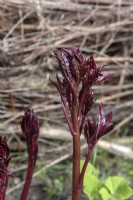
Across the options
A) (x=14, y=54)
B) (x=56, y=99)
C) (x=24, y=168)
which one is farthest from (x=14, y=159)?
(x=14, y=54)

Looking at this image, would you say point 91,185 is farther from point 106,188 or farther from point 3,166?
point 3,166

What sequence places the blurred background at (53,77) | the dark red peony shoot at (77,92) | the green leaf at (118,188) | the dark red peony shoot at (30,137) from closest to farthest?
the dark red peony shoot at (77,92)
the dark red peony shoot at (30,137)
the green leaf at (118,188)
the blurred background at (53,77)

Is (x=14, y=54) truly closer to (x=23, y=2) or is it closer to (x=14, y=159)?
(x=23, y=2)

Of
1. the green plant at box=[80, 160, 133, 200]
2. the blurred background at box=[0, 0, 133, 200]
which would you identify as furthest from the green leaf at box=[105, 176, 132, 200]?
the blurred background at box=[0, 0, 133, 200]

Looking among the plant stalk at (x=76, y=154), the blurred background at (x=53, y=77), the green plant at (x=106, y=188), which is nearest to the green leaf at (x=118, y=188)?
the green plant at (x=106, y=188)

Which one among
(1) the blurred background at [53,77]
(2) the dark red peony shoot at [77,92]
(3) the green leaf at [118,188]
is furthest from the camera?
(1) the blurred background at [53,77]

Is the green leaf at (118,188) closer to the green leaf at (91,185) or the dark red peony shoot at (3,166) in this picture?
the green leaf at (91,185)

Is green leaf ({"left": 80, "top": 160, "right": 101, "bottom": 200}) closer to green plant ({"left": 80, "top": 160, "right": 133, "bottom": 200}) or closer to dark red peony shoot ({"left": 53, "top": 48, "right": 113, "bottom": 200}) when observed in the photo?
green plant ({"left": 80, "top": 160, "right": 133, "bottom": 200})
